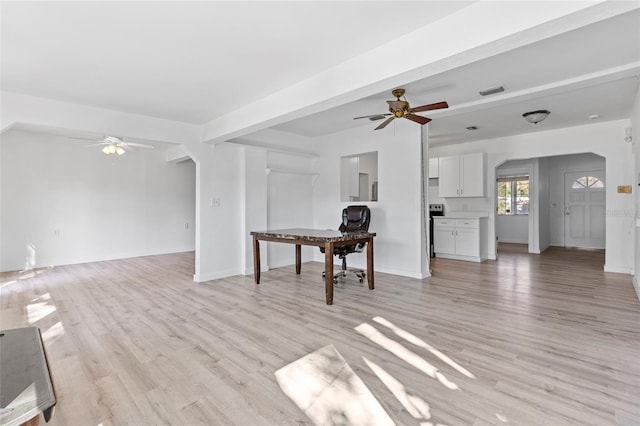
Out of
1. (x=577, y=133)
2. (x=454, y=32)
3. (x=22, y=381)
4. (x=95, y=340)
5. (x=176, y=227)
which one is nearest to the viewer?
(x=22, y=381)

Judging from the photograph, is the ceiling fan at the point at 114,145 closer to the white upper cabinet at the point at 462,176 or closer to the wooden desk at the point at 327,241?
the wooden desk at the point at 327,241

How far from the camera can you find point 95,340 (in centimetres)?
269

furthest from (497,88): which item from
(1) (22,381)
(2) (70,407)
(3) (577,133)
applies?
(2) (70,407)

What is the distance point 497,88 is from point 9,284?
7.29 metres

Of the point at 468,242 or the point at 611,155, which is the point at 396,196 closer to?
the point at 468,242

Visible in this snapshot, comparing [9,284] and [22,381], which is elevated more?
[22,381]

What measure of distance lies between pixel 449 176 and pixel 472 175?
503 millimetres

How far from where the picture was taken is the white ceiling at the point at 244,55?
7.03 feet

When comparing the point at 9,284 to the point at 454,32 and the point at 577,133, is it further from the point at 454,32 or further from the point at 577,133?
the point at 577,133

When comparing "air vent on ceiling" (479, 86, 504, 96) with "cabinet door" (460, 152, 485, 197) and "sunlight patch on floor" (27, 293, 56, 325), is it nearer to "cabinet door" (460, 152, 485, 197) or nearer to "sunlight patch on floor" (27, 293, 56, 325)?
"cabinet door" (460, 152, 485, 197)

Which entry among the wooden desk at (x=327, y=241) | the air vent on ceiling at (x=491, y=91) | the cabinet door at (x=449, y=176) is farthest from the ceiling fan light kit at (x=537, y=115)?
the wooden desk at (x=327, y=241)

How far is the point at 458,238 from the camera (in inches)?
255

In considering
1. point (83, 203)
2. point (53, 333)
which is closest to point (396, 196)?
point (53, 333)

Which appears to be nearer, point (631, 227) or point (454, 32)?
point (454, 32)
